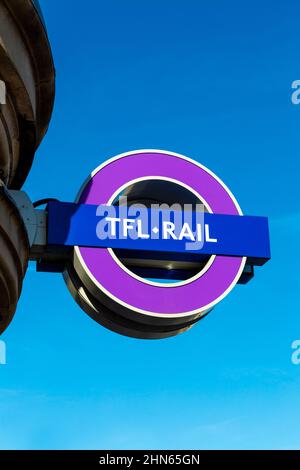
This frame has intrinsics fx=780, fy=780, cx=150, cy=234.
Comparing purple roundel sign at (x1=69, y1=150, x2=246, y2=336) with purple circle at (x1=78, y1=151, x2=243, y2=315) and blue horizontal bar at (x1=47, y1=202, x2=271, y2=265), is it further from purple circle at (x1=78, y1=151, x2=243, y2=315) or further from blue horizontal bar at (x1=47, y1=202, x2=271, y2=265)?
blue horizontal bar at (x1=47, y1=202, x2=271, y2=265)

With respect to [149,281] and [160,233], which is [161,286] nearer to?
[149,281]

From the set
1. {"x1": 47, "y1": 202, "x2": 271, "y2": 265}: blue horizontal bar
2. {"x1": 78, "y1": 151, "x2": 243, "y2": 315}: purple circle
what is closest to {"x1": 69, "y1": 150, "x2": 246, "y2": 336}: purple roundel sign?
{"x1": 78, "y1": 151, "x2": 243, "y2": 315}: purple circle

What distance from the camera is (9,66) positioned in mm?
10141

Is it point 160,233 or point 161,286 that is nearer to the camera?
point 161,286

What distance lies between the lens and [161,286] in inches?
471

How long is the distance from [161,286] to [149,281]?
0.20m

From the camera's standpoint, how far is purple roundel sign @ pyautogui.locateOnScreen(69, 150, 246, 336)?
38.6ft

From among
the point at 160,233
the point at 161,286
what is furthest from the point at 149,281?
the point at 160,233

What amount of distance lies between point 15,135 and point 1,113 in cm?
70

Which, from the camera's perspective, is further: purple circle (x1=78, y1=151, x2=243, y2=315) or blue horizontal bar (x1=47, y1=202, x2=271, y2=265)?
blue horizontal bar (x1=47, y1=202, x2=271, y2=265)

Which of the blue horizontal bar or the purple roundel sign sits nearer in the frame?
the purple roundel sign

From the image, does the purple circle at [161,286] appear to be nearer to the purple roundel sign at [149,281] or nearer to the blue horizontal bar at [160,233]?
the purple roundel sign at [149,281]

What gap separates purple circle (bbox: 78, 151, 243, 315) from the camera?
11.8m
